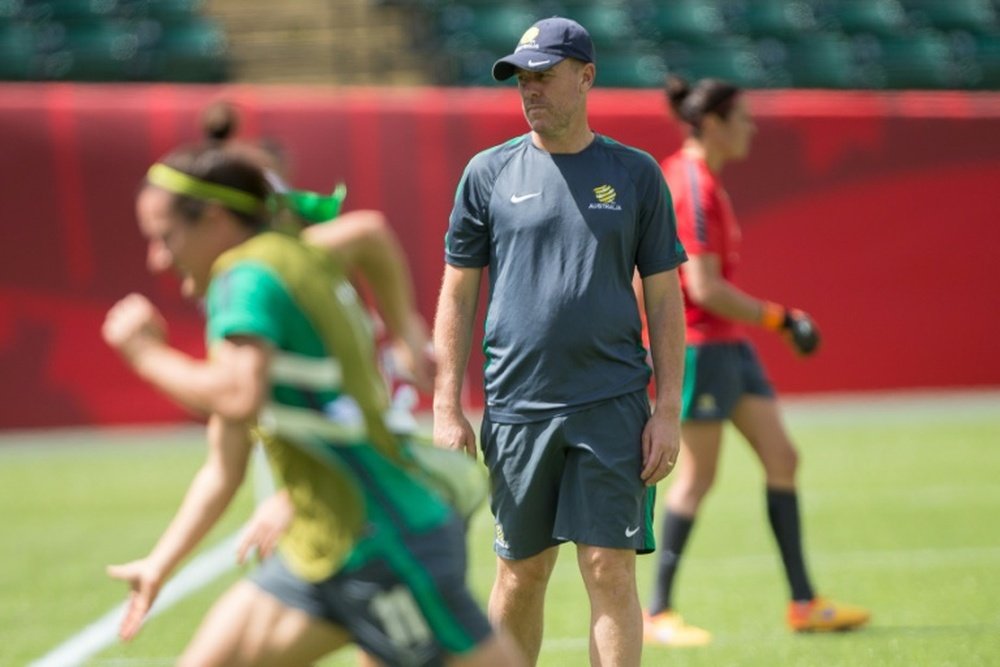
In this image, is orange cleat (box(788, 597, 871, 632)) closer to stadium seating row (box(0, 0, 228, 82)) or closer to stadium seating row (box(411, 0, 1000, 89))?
stadium seating row (box(411, 0, 1000, 89))

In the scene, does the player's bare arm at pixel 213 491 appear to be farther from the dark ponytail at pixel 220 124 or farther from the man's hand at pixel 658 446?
the dark ponytail at pixel 220 124

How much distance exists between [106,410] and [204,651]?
11.7 metres

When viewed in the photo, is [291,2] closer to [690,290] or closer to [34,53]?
[34,53]

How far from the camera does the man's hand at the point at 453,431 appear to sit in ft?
17.5

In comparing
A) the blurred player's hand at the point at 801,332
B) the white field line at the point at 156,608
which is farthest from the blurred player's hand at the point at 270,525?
the blurred player's hand at the point at 801,332

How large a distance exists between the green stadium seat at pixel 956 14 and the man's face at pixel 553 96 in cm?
1532

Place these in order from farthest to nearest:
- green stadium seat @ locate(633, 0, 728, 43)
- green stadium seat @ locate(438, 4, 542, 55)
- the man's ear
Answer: green stadium seat @ locate(633, 0, 728, 43), green stadium seat @ locate(438, 4, 542, 55), the man's ear

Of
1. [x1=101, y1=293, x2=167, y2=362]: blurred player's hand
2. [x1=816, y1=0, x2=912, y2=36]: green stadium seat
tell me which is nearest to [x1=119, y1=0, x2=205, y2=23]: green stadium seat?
[x1=816, y1=0, x2=912, y2=36]: green stadium seat

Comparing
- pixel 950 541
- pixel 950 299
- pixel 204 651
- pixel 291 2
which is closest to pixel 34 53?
pixel 291 2

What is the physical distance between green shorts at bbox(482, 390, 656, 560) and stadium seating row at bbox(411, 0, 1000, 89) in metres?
12.9

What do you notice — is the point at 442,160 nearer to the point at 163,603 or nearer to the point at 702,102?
the point at 163,603

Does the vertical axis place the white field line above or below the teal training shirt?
below

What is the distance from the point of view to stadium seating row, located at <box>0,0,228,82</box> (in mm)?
17547

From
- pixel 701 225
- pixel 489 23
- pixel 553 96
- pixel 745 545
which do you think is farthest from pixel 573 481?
pixel 489 23
